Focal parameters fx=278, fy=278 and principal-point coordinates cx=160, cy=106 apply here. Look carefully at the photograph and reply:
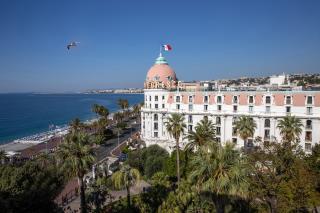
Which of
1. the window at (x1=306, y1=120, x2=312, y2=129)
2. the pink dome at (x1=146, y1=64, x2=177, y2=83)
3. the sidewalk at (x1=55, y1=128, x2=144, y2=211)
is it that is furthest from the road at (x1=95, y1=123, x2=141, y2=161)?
the window at (x1=306, y1=120, x2=312, y2=129)

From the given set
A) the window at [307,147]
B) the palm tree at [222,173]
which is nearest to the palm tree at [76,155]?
the palm tree at [222,173]

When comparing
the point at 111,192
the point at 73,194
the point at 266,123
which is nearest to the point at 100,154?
the point at 73,194

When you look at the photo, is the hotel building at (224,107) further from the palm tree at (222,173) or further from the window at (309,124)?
the palm tree at (222,173)

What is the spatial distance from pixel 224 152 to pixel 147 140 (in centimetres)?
5476

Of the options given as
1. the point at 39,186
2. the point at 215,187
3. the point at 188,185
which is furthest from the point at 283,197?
the point at 39,186

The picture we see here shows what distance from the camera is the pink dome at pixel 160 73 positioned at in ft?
243

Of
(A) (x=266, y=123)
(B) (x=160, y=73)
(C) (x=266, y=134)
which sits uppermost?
(B) (x=160, y=73)

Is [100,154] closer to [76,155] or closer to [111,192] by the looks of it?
[111,192]

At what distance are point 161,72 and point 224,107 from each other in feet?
64.0

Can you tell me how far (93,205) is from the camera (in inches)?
1651

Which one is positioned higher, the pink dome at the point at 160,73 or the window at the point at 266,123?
the pink dome at the point at 160,73

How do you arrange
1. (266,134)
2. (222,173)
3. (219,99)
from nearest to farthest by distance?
1. (222,173)
2. (266,134)
3. (219,99)

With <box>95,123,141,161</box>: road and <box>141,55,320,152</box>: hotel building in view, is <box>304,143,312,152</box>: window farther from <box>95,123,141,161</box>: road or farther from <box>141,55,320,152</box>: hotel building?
<box>95,123,141,161</box>: road

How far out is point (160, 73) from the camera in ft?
243
